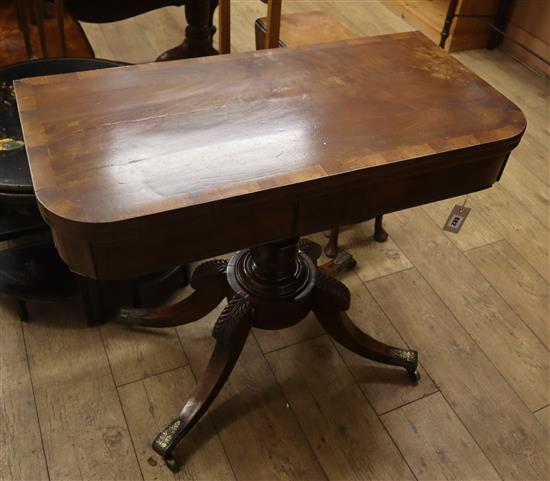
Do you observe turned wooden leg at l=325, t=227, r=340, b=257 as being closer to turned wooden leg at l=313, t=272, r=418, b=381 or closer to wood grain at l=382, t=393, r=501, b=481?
turned wooden leg at l=313, t=272, r=418, b=381

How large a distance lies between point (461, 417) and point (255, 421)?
0.49m

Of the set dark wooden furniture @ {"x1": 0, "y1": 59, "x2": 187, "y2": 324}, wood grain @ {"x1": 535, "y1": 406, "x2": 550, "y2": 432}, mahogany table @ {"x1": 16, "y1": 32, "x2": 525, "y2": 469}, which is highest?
mahogany table @ {"x1": 16, "y1": 32, "x2": 525, "y2": 469}

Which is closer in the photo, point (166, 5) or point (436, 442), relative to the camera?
point (436, 442)

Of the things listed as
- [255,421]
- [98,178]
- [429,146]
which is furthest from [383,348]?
[98,178]

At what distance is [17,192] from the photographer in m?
1.17

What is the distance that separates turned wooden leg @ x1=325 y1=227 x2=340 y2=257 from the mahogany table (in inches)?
19.8

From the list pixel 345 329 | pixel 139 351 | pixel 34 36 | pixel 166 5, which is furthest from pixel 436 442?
pixel 166 5

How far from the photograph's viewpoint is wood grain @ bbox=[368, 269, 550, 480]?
1.31m

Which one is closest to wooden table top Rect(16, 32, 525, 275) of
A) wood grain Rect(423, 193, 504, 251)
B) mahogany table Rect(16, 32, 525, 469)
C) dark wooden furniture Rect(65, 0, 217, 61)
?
mahogany table Rect(16, 32, 525, 469)

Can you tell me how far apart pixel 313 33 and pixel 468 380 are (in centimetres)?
114

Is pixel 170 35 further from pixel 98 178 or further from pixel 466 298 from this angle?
pixel 98 178

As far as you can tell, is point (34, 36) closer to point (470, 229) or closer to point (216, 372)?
point (216, 372)

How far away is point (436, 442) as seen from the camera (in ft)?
4.33

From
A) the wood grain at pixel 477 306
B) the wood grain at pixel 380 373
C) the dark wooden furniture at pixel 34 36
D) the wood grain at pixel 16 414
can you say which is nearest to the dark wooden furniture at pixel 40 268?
the wood grain at pixel 16 414
